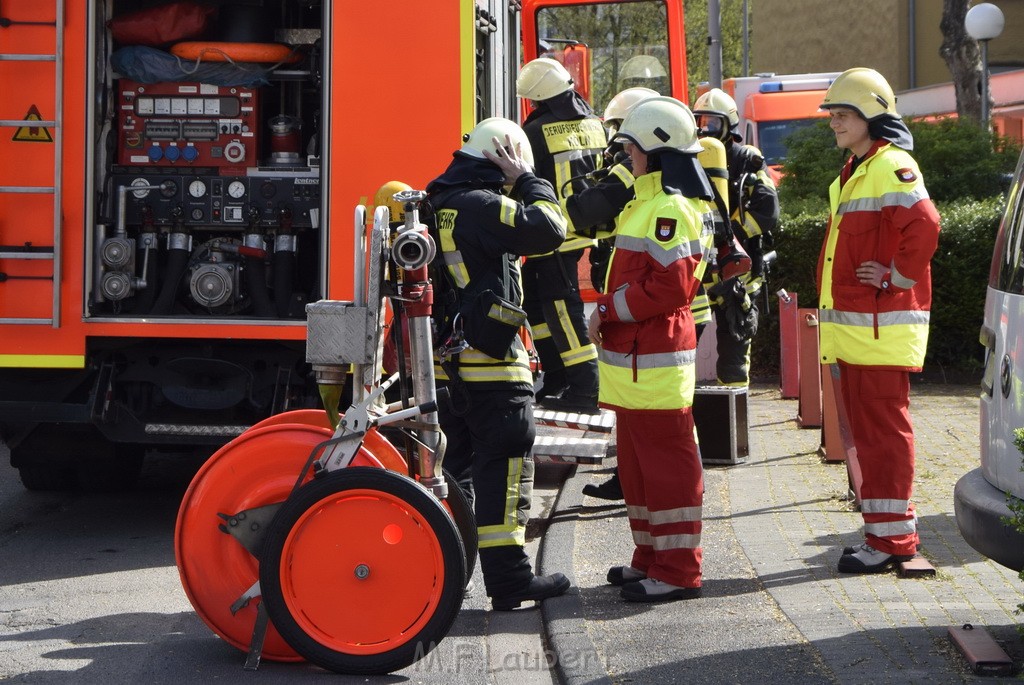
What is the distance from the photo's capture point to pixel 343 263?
728cm

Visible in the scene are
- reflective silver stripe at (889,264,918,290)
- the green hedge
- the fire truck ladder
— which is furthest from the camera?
the green hedge

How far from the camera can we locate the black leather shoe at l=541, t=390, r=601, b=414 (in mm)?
8320

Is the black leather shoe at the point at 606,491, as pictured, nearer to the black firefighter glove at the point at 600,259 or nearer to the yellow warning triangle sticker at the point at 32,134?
the black firefighter glove at the point at 600,259

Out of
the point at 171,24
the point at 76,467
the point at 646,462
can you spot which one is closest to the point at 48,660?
the point at 646,462

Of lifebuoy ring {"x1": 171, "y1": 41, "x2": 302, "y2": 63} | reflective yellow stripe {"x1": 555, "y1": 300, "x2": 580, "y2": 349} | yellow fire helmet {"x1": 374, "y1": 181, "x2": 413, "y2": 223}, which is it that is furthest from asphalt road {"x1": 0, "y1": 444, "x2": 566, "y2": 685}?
lifebuoy ring {"x1": 171, "y1": 41, "x2": 302, "y2": 63}

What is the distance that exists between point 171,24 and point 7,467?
3.50 meters

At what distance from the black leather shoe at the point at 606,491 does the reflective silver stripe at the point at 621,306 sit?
6.69ft

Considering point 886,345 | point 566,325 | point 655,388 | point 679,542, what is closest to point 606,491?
point 566,325

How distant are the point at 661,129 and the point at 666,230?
441 millimetres

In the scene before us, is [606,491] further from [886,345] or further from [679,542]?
[886,345]

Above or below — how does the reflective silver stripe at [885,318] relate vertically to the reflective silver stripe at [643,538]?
above

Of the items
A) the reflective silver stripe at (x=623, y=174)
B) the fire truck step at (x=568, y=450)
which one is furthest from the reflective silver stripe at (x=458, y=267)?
the fire truck step at (x=568, y=450)

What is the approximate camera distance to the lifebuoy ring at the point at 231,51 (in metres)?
7.62

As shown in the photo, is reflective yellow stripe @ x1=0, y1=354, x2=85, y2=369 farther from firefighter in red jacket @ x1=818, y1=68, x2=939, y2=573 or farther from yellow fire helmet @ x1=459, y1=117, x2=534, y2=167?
firefighter in red jacket @ x1=818, y1=68, x2=939, y2=573
